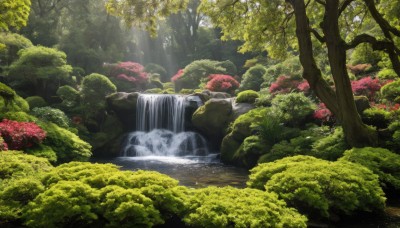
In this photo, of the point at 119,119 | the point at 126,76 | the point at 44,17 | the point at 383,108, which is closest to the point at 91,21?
the point at 44,17

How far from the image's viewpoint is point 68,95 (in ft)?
70.6

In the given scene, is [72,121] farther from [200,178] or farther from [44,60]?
[200,178]

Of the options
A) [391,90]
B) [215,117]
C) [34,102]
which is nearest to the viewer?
[391,90]

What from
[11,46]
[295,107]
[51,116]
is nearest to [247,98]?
[295,107]

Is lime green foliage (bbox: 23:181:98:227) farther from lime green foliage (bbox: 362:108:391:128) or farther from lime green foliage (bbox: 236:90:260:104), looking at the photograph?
lime green foliage (bbox: 236:90:260:104)

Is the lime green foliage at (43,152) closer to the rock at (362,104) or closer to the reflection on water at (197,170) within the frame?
the reflection on water at (197,170)

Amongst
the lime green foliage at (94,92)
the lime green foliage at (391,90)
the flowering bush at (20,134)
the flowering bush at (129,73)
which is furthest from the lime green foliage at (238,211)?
the flowering bush at (129,73)

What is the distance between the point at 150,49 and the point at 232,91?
23746mm

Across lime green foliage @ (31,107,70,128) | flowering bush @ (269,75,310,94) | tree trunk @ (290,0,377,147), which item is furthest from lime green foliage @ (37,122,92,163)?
flowering bush @ (269,75,310,94)

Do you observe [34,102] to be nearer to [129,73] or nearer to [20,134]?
[20,134]

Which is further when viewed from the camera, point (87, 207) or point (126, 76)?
point (126, 76)

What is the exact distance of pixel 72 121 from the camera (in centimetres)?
2038

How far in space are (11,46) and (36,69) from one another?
348 centimetres

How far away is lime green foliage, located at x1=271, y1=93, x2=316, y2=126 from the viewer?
581 inches
